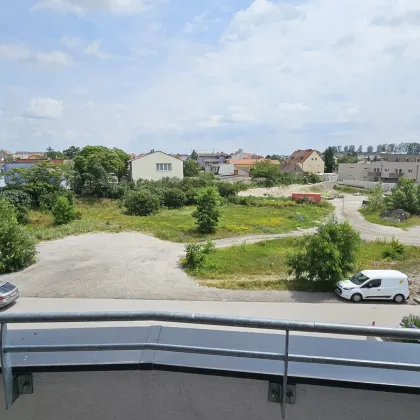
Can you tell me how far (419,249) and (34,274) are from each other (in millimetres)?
21348

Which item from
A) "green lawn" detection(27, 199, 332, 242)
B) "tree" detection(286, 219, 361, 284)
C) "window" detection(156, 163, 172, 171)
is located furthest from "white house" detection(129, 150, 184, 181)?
"tree" detection(286, 219, 361, 284)

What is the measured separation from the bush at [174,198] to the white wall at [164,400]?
33579mm

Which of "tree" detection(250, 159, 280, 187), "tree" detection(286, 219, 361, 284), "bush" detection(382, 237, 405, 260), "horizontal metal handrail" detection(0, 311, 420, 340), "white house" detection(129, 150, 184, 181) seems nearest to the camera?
"horizontal metal handrail" detection(0, 311, 420, 340)

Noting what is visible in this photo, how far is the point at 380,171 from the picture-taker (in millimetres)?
62719

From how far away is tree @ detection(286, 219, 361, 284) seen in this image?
13.6 meters

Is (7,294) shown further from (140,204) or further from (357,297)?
(140,204)

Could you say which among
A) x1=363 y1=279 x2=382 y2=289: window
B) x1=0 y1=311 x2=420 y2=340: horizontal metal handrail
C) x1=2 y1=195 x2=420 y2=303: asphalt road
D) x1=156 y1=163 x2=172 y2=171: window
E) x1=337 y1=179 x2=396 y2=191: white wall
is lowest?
x1=2 y1=195 x2=420 y2=303: asphalt road

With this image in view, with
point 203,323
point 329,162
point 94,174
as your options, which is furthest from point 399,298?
point 329,162

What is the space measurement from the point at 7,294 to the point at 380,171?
64.7 metres

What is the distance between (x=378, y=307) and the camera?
12.5 metres

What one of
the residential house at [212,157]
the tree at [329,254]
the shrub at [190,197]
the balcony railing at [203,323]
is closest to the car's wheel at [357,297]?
the tree at [329,254]

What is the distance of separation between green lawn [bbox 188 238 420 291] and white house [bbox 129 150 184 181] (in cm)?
2478

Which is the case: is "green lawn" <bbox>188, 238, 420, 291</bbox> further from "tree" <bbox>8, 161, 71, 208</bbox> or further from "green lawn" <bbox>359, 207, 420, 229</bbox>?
"tree" <bbox>8, 161, 71, 208</bbox>

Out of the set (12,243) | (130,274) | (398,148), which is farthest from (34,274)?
(398,148)
